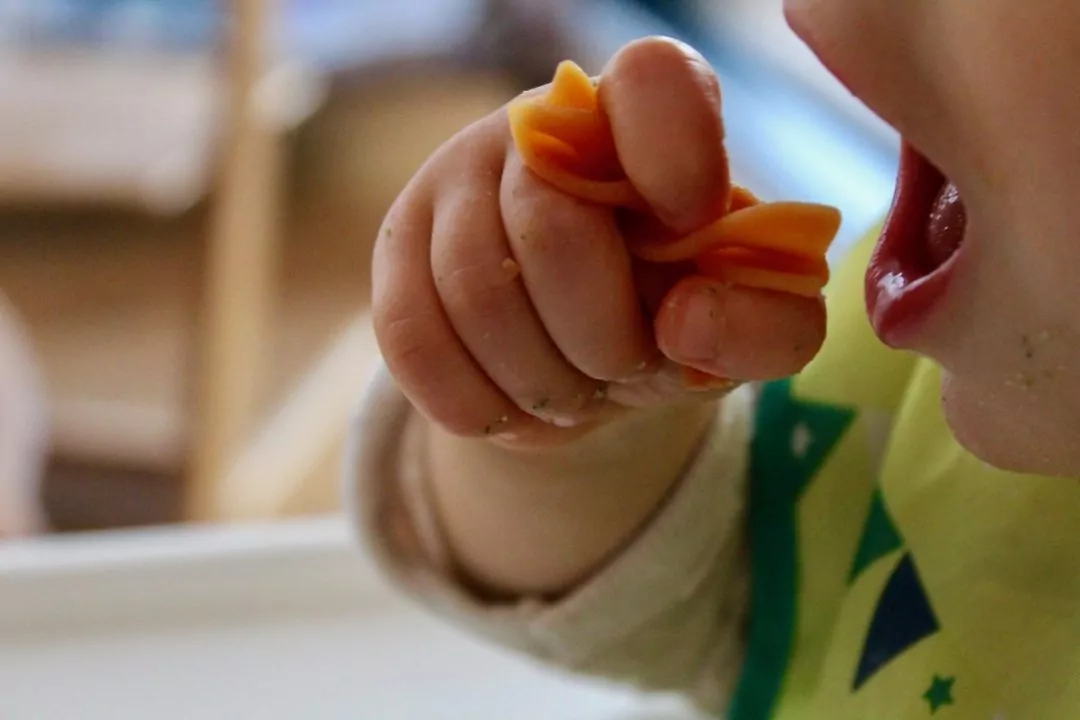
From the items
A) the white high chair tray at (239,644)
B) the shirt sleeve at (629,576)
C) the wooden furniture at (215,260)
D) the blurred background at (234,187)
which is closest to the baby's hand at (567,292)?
the shirt sleeve at (629,576)

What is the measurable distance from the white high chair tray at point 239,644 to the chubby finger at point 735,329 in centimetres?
28

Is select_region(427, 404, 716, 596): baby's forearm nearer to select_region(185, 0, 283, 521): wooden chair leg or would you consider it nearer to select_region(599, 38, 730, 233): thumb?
select_region(599, 38, 730, 233): thumb

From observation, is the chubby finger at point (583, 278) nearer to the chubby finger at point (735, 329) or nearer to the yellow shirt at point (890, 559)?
the chubby finger at point (735, 329)

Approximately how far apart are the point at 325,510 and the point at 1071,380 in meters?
1.12

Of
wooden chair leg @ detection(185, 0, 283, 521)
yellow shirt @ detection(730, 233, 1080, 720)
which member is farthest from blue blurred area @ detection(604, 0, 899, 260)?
wooden chair leg @ detection(185, 0, 283, 521)

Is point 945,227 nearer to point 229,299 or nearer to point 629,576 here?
point 629,576

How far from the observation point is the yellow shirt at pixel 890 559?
14.2 inches

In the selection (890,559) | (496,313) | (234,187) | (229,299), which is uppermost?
(496,313)

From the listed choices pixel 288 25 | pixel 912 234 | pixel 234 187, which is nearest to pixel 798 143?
pixel 234 187

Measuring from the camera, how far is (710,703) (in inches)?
18.2

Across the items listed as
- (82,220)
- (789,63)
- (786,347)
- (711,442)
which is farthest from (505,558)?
(82,220)

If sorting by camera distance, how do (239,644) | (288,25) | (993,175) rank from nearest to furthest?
(993,175) < (239,644) < (288,25)

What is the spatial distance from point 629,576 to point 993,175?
224 mm

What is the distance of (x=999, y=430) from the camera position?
0.90ft
